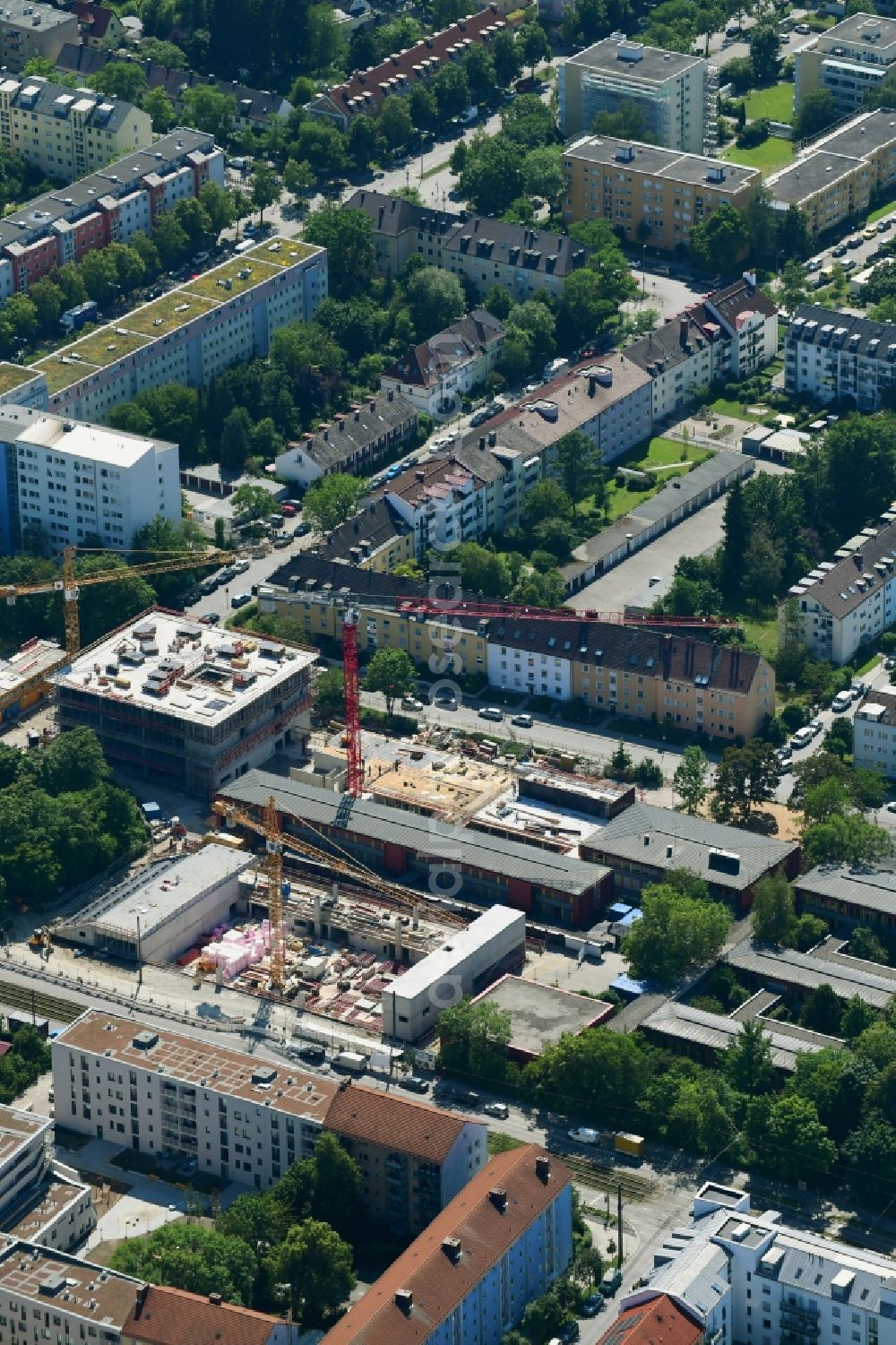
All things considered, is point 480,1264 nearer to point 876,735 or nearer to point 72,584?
point 876,735

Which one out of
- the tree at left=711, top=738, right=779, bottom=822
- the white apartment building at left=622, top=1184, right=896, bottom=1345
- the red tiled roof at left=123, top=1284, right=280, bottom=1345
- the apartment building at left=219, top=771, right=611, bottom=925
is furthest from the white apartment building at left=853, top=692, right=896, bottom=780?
the red tiled roof at left=123, top=1284, right=280, bottom=1345

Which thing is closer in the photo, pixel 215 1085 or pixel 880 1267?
pixel 880 1267

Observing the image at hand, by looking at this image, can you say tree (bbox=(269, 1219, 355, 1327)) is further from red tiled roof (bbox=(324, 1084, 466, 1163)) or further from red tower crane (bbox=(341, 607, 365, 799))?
red tower crane (bbox=(341, 607, 365, 799))

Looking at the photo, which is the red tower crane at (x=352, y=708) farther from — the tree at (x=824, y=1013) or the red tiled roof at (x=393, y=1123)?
the red tiled roof at (x=393, y=1123)

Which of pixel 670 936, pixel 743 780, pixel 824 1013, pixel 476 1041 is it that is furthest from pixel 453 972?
pixel 743 780

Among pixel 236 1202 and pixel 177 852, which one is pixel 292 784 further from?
pixel 236 1202

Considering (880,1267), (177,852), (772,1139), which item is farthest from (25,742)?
(880,1267)
